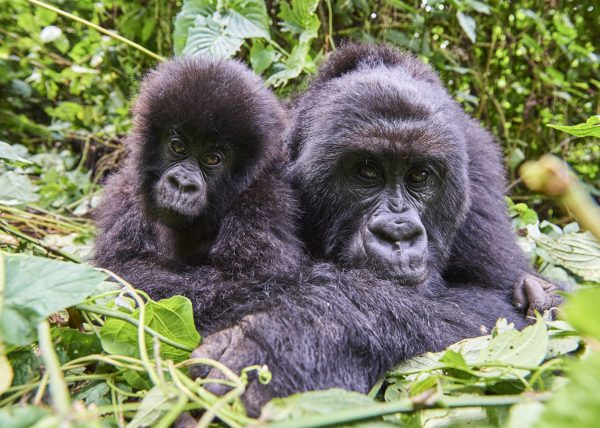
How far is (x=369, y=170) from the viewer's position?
276cm

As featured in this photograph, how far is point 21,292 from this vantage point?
1.42m

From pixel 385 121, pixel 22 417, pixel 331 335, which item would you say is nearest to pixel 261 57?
pixel 385 121

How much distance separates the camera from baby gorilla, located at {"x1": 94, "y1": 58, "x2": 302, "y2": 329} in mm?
2514

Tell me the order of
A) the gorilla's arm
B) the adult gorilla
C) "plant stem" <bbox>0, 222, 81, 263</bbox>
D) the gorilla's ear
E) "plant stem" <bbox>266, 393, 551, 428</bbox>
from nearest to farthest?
1. "plant stem" <bbox>266, 393, 551, 428</bbox>
2. the gorilla's arm
3. the adult gorilla
4. "plant stem" <bbox>0, 222, 81, 263</bbox>
5. the gorilla's ear

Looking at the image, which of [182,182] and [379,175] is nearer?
[182,182]

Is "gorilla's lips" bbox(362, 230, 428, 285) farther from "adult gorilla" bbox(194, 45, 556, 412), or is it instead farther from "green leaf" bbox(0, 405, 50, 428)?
"green leaf" bbox(0, 405, 50, 428)

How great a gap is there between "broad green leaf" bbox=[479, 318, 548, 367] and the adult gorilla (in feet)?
1.37

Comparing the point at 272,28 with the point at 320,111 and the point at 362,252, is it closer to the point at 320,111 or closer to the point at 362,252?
the point at 320,111

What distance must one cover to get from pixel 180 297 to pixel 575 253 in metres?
2.42

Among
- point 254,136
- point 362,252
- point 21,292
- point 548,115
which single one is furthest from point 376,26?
point 21,292

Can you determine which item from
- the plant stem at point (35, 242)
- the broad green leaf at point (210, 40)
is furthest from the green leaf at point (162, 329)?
the broad green leaf at point (210, 40)

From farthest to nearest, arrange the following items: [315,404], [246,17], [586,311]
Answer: [246,17], [315,404], [586,311]

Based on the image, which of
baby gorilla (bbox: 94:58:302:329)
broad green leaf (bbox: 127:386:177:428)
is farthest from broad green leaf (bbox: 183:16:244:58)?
broad green leaf (bbox: 127:386:177:428)

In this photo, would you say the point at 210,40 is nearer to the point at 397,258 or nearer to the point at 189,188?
the point at 189,188
